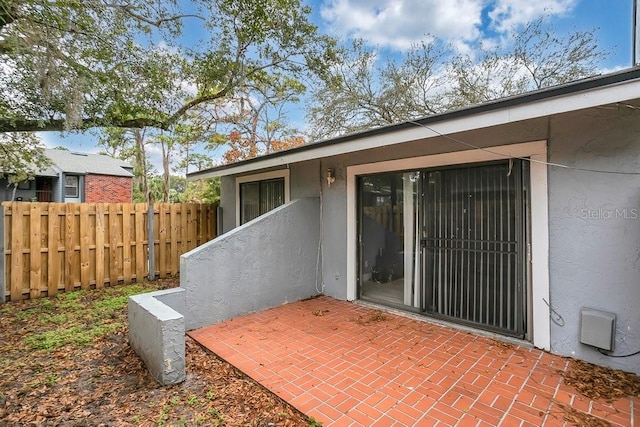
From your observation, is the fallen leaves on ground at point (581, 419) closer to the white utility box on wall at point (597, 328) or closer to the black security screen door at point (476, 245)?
the white utility box on wall at point (597, 328)

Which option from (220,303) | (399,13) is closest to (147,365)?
(220,303)

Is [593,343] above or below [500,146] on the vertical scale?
below

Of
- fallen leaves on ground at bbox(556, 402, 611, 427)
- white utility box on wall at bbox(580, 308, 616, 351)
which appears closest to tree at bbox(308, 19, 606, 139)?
white utility box on wall at bbox(580, 308, 616, 351)

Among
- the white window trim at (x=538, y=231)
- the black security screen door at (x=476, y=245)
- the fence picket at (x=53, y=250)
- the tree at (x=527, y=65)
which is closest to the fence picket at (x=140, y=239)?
the fence picket at (x=53, y=250)

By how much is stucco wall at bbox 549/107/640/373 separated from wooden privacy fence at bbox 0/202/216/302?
27.5 ft

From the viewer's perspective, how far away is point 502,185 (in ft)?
14.0

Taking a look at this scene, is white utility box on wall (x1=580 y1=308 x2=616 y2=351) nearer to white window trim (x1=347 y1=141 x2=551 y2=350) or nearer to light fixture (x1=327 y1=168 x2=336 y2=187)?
white window trim (x1=347 y1=141 x2=551 y2=350)

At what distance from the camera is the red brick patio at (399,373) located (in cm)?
271

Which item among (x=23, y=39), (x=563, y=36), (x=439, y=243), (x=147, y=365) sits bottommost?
(x=147, y=365)

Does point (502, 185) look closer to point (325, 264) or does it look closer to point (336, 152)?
point (336, 152)

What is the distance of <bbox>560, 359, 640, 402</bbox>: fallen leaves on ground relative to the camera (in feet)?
9.75

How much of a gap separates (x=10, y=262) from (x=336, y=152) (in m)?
6.80

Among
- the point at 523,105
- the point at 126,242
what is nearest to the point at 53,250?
the point at 126,242

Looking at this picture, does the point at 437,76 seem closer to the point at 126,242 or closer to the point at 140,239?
the point at 140,239
